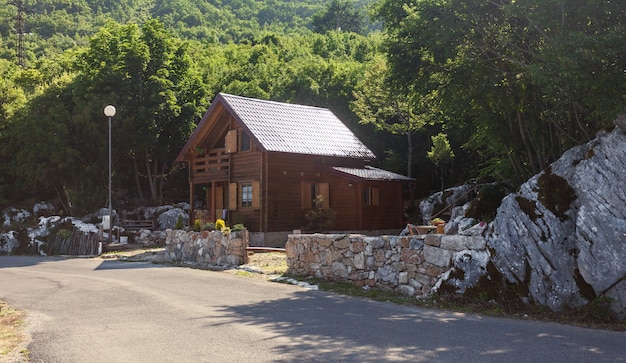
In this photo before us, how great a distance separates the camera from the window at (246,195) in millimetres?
25480

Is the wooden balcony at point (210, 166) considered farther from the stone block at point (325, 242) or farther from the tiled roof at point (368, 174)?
the stone block at point (325, 242)

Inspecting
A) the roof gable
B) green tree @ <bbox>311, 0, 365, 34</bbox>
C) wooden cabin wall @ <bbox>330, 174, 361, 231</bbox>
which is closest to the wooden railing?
the roof gable

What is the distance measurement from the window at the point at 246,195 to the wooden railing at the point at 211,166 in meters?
1.25

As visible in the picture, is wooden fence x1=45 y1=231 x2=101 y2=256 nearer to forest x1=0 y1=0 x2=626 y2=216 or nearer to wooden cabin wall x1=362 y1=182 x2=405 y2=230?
forest x1=0 y1=0 x2=626 y2=216

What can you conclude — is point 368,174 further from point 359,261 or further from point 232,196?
point 359,261

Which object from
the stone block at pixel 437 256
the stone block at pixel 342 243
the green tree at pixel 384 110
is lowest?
the stone block at pixel 437 256

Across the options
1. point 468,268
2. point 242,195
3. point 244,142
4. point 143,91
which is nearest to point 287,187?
point 242,195

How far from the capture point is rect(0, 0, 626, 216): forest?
11.3 m

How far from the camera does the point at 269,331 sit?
318 inches

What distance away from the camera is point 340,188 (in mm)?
25891

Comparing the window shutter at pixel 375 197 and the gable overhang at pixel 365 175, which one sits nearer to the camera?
the gable overhang at pixel 365 175

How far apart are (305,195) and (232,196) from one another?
3.47 meters

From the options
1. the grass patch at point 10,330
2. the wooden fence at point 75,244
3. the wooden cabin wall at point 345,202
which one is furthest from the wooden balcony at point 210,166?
the grass patch at point 10,330

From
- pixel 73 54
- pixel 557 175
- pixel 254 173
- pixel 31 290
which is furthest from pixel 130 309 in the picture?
pixel 73 54
